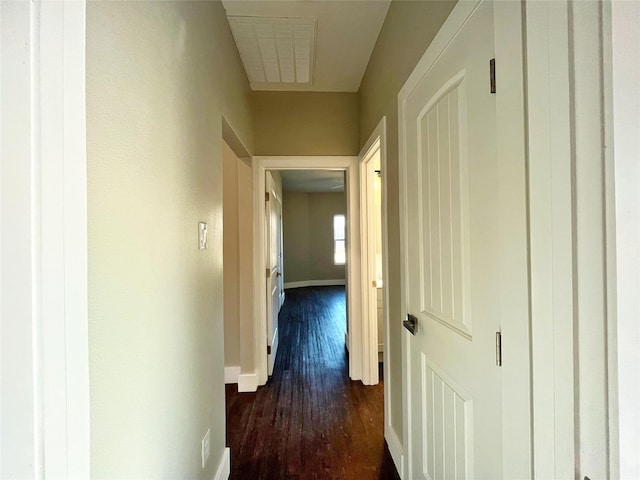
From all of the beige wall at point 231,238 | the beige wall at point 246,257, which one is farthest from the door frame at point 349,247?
the beige wall at point 231,238

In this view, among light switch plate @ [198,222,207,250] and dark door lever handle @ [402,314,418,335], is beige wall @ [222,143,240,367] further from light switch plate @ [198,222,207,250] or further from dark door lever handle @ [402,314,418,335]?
dark door lever handle @ [402,314,418,335]

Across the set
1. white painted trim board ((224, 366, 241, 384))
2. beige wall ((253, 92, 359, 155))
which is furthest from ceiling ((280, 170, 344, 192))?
white painted trim board ((224, 366, 241, 384))

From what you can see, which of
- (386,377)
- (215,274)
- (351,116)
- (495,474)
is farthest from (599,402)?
(351,116)

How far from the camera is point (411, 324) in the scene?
1.29 metres

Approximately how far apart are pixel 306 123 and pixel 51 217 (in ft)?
7.71

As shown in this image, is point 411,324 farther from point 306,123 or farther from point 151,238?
point 306,123

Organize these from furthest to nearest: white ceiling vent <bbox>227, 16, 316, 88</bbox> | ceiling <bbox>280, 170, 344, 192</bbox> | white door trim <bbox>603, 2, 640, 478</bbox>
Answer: ceiling <bbox>280, 170, 344, 192</bbox>
white ceiling vent <bbox>227, 16, 316, 88</bbox>
white door trim <bbox>603, 2, 640, 478</bbox>

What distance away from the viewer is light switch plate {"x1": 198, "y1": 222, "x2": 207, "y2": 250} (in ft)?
4.09

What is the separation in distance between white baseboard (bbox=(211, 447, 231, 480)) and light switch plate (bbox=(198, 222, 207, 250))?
1120 millimetres

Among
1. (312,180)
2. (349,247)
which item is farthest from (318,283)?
(349,247)

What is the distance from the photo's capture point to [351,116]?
261 centimetres

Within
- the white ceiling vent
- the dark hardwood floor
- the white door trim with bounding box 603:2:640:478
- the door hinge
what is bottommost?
the dark hardwood floor

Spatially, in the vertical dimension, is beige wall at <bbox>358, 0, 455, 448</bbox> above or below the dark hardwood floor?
above

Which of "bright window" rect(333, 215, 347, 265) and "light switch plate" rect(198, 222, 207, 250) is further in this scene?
"bright window" rect(333, 215, 347, 265)
